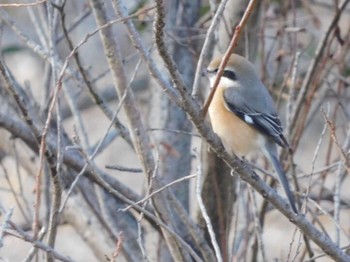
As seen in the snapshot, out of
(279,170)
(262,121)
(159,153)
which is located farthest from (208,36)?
(262,121)

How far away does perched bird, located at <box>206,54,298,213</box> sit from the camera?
11.2 feet

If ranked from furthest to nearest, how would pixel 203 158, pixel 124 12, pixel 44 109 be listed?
pixel 44 109 < pixel 203 158 < pixel 124 12

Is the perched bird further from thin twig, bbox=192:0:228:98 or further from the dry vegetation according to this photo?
thin twig, bbox=192:0:228:98

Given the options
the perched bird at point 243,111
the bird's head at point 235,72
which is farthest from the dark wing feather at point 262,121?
the bird's head at point 235,72

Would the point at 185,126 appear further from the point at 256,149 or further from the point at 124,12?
the point at 124,12

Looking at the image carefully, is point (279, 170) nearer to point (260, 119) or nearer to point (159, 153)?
point (260, 119)

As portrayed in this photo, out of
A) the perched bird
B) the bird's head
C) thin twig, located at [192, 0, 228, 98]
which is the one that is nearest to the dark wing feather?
the perched bird

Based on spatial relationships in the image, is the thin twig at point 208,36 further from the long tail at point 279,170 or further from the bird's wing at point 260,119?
the bird's wing at point 260,119

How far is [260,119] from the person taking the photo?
3.45m

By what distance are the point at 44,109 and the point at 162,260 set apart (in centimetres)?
81

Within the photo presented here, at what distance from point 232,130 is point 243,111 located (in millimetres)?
89

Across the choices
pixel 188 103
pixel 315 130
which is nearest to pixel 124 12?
pixel 188 103

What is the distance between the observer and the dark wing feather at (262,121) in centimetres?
328

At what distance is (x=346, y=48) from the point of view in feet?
12.7
